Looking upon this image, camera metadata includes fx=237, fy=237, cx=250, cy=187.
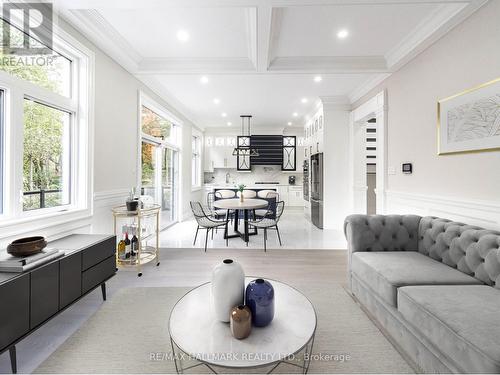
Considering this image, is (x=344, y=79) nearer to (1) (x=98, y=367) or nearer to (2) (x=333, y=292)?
(2) (x=333, y=292)

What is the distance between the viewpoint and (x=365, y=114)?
4641mm

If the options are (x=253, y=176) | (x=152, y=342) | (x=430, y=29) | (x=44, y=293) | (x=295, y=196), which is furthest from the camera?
(x=253, y=176)

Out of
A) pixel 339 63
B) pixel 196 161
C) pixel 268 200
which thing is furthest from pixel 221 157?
pixel 339 63

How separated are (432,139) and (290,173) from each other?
6.15 meters

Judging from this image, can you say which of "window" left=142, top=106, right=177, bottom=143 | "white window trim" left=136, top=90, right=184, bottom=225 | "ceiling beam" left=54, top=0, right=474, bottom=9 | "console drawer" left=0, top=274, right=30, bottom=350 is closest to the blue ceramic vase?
"console drawer" left=0, top=274, right=30, bottom=350

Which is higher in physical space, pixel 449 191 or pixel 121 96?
pixel 121 96

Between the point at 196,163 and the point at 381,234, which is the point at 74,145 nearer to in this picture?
the point at 381,234

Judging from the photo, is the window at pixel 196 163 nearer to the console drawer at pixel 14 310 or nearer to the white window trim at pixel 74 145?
the white window trim at pixel 74 145

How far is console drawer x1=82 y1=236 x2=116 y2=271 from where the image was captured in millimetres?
2098

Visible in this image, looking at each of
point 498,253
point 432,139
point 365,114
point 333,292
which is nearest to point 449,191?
point 432,139

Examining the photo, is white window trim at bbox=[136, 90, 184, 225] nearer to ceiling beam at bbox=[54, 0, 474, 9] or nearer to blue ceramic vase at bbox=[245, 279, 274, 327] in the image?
ceiling beam at bbox=[54, 0, 474, 9]

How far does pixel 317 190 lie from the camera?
579cm

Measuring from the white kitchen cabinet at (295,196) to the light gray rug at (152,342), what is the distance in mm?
6171

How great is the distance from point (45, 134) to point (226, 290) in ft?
8.11
